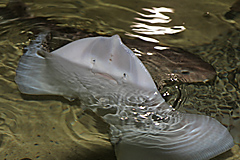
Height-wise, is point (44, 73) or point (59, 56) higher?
point (59, 56)

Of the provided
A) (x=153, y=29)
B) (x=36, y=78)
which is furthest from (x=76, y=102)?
(x=153, y=29)

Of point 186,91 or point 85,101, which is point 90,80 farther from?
point 186,91

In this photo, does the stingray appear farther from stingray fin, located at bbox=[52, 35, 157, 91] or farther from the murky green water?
the murky green water

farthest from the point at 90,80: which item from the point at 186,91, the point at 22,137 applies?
the point at 186,91

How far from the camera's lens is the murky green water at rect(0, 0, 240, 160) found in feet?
5.11

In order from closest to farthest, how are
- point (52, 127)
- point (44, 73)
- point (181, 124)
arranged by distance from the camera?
point (181, 124)
point (52, 127)
point (44, 73)

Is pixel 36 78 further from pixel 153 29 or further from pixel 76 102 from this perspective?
pixel 153 29

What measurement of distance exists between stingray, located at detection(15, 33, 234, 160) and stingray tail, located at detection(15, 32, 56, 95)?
0.10 metres

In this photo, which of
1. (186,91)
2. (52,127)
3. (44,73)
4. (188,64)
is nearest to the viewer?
(52,127)

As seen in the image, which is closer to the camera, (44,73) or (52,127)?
(52,127)

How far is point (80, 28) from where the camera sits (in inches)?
98.5

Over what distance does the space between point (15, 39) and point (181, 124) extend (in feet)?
5.29

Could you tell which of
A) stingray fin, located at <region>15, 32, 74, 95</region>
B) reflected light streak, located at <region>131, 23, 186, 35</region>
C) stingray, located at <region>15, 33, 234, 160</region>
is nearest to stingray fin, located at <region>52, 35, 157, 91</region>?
stingray, located at <region>15, 33, 234, 160</region>

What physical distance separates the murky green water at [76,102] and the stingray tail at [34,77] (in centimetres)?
6
